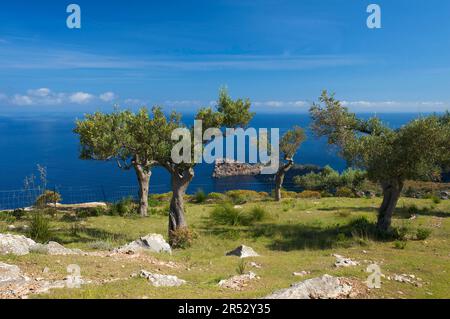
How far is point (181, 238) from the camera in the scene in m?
18.7

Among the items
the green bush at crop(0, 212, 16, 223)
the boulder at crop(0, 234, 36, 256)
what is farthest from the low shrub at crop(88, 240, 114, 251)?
the green bush at crop(0, 212, 16, 223)

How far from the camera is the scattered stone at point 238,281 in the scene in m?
10.4

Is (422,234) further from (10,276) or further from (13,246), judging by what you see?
(13,246)

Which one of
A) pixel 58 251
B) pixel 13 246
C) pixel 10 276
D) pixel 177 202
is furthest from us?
pixel 177 202

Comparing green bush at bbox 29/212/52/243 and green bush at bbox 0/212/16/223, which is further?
green bush at bbox 0/212/16/223

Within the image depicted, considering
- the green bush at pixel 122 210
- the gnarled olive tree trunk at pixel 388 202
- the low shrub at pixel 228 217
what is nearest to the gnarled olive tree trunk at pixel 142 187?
the green bush at pixel 122 210

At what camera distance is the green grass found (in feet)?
33.9

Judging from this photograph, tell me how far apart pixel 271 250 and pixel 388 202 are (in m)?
7.26

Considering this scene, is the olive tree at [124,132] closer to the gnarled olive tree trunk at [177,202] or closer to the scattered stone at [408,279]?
the gnarled olive tree trunk at [177,202]

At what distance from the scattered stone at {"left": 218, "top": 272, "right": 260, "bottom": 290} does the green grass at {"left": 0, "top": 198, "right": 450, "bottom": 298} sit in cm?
25

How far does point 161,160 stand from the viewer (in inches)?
779

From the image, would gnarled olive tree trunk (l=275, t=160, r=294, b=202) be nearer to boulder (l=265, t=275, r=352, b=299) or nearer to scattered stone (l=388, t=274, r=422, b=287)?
scattered stone (l=388, t=274, r=422, b=287)

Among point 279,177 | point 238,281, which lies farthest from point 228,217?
point 238,281
